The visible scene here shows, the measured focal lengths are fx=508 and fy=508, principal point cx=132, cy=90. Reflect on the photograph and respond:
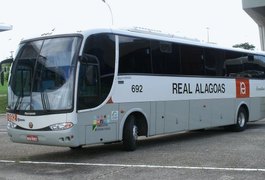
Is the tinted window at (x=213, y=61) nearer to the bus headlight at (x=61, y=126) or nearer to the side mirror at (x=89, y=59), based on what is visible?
the side mirror at (x=89, y=59)

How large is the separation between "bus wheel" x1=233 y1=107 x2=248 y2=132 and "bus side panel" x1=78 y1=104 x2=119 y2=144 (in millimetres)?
7637

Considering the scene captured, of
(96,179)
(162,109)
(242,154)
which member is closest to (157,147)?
(162,109)

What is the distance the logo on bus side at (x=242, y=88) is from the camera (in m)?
19.3

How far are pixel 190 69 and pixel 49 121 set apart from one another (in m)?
6.12

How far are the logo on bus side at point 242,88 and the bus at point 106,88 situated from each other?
2345 millimetres

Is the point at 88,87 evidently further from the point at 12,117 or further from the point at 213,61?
the point at 213,61

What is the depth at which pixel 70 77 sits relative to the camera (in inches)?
460

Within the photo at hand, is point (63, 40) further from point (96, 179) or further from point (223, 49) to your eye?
point (223, 49)

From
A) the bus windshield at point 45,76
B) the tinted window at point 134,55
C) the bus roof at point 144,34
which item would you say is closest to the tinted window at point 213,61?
the bus roof at point 144,34

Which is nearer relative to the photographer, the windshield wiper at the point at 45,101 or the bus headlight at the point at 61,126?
the bus headlight at the point at 61,126

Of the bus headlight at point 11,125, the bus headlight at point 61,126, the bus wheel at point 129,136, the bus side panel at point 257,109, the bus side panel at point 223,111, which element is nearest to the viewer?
the bus headlight at point 61,126

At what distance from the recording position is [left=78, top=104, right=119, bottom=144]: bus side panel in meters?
11.9

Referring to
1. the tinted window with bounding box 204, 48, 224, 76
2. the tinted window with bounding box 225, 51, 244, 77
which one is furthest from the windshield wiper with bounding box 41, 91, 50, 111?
the tinted window with bounding box 225, 51, 244, 77

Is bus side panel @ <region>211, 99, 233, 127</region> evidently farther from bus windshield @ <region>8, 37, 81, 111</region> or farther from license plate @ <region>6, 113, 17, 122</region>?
license plate @ <region>6, 113, 17, 122</region>
